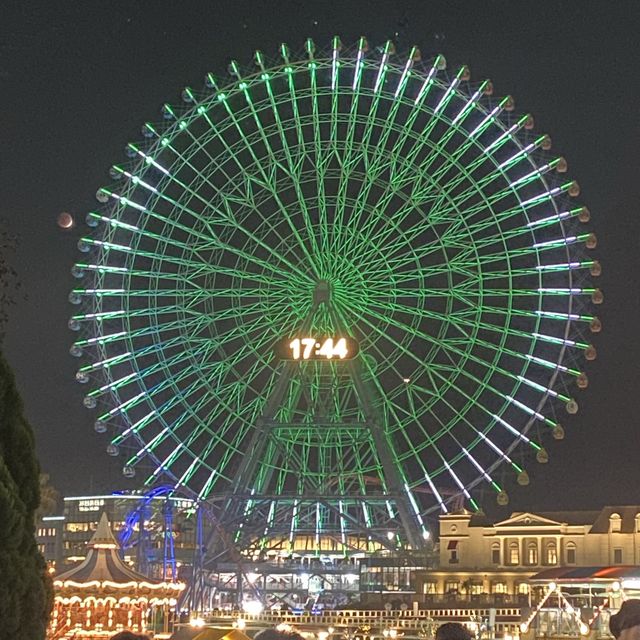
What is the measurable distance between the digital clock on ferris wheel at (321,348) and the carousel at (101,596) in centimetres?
1247

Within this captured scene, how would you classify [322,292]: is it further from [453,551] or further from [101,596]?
[453,551]

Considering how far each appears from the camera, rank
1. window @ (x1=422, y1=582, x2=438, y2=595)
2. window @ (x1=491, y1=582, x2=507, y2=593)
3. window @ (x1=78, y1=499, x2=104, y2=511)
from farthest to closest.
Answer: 1. window @ (x1=78, y1=499, x2=104, y2=511)
2. window @ (x1=491, y1=582, x2=507, y2=593)
3. window @ (x1=422, y1=582, x2=438, y2=595)

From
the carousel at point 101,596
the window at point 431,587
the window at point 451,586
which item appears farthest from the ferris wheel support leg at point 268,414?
the window at point 451,586

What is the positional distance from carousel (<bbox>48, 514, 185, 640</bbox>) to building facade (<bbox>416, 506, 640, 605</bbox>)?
36385 millimetres

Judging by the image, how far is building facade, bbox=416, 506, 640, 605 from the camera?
7312 centimetres

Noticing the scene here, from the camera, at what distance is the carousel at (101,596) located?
3603cm

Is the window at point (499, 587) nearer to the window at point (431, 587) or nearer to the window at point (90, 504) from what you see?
the window at point (431, 587)

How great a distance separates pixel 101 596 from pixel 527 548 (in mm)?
42553

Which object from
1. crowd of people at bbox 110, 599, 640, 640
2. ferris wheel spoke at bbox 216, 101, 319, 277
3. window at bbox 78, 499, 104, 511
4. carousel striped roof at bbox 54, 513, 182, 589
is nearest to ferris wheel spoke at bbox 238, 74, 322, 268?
ferris wheel spoke at bbox 216, 101, 319, 277

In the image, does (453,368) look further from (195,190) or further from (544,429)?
(195,190)

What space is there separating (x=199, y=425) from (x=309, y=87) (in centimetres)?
1311

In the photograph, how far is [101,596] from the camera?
119 feet

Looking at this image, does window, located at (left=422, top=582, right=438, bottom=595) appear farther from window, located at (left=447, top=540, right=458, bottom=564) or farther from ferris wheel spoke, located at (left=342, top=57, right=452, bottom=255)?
ferris wheel spoke, located at (left=342, top=57, right=452, bottom=255)

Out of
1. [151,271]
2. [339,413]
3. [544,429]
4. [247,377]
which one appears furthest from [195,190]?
[544,429]
